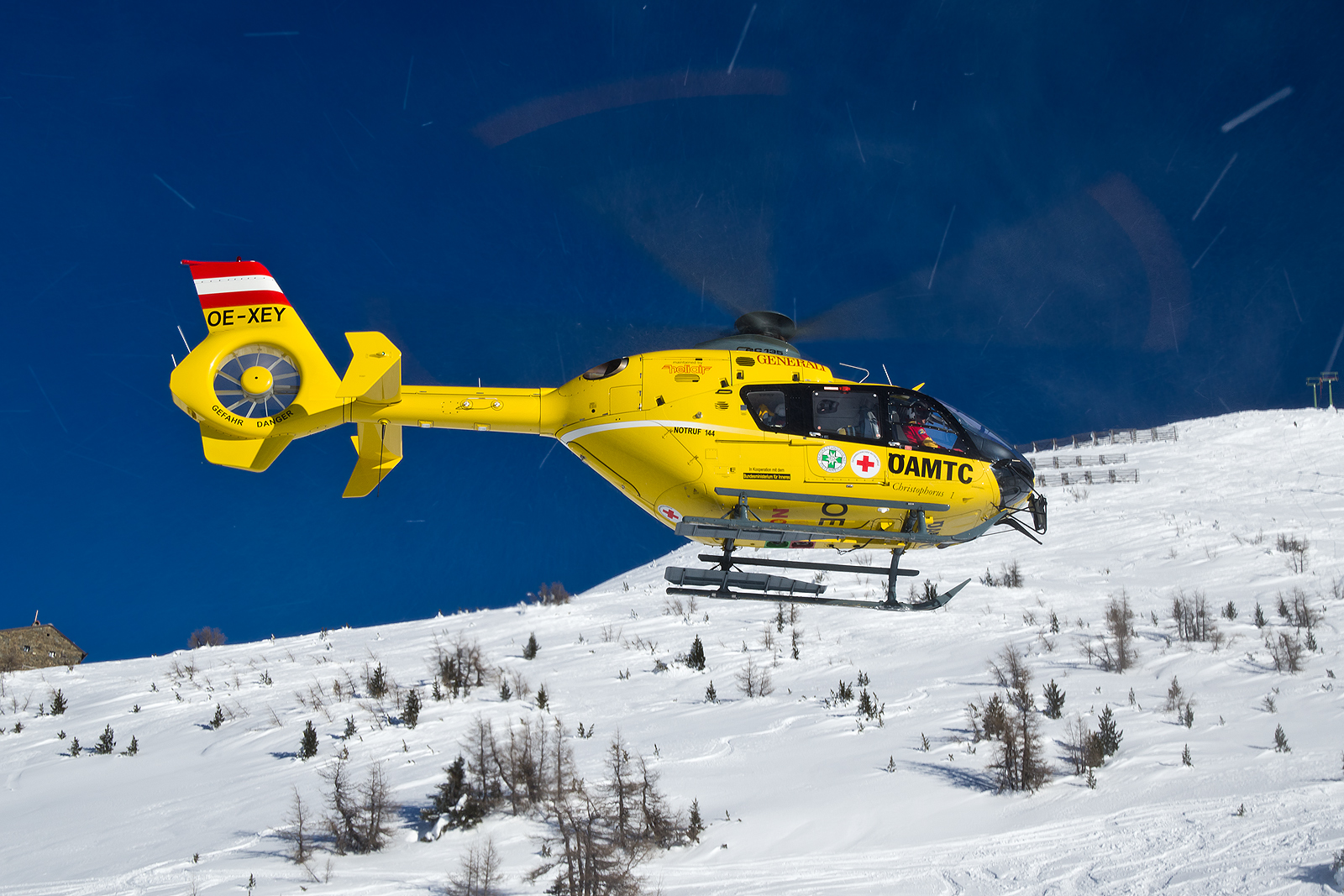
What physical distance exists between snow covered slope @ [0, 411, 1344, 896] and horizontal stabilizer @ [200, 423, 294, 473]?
713 cm

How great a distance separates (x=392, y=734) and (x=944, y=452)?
14060 mm

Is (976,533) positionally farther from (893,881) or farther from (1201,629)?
(1201,629)

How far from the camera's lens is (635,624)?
91.8 ft

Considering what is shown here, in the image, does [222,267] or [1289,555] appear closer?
[222,267]

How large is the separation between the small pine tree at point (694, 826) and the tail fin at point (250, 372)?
9029 mm

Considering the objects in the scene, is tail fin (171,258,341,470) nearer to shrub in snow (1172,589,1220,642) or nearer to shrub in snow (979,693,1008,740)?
shrub in snow (979,693,1008,740)

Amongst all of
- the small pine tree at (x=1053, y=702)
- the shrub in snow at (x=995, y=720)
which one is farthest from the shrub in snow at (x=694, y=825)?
the small pine tree at (x=1053, y=702)

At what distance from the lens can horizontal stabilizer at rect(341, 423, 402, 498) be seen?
11734 millimetres

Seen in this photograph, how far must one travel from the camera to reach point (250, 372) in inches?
433

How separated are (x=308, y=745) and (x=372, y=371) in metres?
11.1

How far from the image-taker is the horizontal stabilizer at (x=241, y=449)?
10.9m

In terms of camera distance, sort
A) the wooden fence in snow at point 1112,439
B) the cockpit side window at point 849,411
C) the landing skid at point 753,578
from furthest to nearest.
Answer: the wooden fence in snow at point 1112,439, the cockpit side window at point 849,411, the landing skid at point 753,578

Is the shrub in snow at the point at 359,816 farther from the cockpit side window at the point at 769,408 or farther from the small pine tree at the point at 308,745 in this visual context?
the cockpit side window at the point at 769,408

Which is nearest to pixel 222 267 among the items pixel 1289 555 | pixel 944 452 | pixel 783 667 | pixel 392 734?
pixel 944 452
